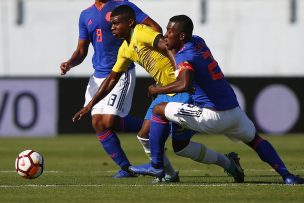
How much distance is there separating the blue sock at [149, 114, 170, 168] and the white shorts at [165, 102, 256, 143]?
0.23 metres

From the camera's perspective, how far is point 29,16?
25.9 metres

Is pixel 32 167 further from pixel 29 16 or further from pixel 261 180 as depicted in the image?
pixel 29 16

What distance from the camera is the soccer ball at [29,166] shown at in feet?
32.8

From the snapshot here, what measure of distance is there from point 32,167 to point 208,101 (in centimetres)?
193

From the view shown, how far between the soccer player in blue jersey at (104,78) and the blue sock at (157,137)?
1089mm

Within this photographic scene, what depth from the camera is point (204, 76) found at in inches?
368

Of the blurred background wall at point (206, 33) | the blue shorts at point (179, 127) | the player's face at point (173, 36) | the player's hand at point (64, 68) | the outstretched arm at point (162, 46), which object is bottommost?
the blurred background wall at point (206, 33)

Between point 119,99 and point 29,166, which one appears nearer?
point 29,166

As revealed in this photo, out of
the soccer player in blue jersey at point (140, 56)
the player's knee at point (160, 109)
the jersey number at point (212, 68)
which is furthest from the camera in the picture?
the soccer player in blue jersey at point (140, 56)

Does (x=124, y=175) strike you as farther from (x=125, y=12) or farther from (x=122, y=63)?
(x=125, y=12)

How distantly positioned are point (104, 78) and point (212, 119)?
2264mm

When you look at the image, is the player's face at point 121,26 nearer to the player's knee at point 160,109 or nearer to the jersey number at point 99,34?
the player's knee at point 160,109

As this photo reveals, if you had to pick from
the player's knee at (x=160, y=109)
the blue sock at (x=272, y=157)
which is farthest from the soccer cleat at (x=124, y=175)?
the blue sock at (x=272, y=157)

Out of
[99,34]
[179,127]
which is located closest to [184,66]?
[179,127]
